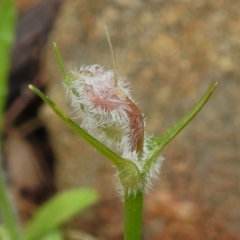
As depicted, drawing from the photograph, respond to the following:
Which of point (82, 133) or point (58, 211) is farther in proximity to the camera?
point (58, 211)

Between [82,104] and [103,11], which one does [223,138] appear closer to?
[103,11]

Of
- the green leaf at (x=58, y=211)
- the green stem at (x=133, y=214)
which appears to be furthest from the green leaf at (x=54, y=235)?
the green stem at (x=133, y=214)

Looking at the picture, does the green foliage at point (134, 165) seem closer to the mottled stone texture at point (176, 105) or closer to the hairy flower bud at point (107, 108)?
the hairy flower bud at point (107, 108)

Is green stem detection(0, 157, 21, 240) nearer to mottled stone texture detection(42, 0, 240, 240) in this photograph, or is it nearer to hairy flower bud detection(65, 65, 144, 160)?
mottled stone texture detection(42, 0, 240, 240)

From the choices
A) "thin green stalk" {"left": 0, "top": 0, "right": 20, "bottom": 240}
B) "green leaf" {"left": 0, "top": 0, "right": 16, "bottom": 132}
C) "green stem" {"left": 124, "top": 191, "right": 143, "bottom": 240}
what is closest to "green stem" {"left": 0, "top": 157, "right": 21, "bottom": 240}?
"thin green stalk" {"left": 0, "top": 0, "right": 20, "bottom": 240}

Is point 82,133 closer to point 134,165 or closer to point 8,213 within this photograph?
point 134,165

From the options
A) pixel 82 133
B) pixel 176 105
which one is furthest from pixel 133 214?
pixel 176 105
